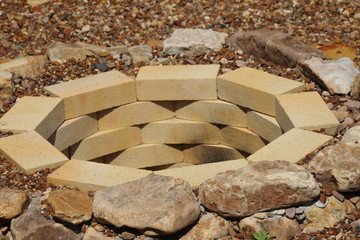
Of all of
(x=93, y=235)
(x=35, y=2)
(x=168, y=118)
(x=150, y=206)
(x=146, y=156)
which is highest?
(x=150, y=206)

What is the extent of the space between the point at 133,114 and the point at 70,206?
8.64ft

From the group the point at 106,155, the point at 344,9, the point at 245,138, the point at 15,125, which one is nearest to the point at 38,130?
the point at 15,125

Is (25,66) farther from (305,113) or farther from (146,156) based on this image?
(305,113)

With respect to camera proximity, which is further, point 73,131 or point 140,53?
point 140,53

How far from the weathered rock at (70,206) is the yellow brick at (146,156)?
264 cm

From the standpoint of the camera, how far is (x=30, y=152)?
5977 mm

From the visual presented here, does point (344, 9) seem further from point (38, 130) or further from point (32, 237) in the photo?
point (32, 237)

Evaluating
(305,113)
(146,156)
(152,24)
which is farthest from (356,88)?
(152,24)

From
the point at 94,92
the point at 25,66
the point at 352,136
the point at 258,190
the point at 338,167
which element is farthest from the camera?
the point at 25,66

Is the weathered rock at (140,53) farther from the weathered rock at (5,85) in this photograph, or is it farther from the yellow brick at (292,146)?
the yellow brick at (292,146)

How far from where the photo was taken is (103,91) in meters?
7.21

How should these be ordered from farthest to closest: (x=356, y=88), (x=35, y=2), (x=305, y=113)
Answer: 1. (x=35, y=2)
2. (x=356, y=88)
3. (x=305, y=113)

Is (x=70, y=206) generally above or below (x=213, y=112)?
above

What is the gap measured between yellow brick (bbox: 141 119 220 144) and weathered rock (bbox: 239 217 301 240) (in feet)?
9.02
